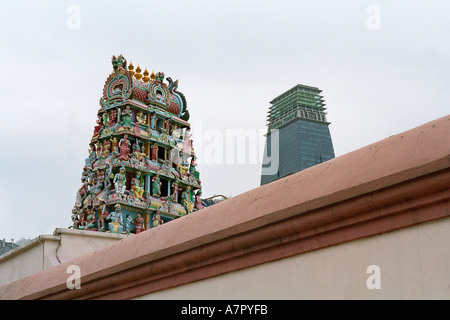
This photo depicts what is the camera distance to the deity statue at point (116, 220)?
25.7 m

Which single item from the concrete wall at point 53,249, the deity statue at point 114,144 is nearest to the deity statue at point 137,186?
the deity statue at point 114,144

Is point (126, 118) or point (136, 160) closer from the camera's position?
point (136, 160)

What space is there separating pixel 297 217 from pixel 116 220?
72.0 ft

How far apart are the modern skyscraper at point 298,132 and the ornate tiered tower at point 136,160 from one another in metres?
85.3

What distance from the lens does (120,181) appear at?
26812 millimetres

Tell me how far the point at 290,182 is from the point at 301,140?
12717 centimetres

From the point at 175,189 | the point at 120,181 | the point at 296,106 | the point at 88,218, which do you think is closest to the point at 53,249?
the point at 120,181

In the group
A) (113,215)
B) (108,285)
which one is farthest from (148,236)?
(113,215)

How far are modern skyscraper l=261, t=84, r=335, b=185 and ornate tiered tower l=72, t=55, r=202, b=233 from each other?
85.3 m

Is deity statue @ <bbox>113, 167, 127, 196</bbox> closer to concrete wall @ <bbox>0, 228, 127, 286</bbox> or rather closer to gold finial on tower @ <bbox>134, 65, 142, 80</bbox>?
gold finial on tower @ <bbox>134, 65, 142, 80</bbox>

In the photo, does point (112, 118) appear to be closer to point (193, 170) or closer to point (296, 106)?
point (193, 170)

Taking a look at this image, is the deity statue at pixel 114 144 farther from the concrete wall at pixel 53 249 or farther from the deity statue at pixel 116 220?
the concrete wall at pixel 53 249

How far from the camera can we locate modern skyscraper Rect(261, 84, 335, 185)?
5094 inches
